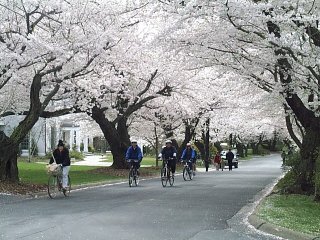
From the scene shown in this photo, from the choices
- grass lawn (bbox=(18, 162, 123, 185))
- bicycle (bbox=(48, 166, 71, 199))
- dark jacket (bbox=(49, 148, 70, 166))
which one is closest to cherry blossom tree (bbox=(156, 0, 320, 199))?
dark jacket (bbox=(49, 148, 70, 166))

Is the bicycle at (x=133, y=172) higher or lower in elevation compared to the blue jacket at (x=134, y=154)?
lower

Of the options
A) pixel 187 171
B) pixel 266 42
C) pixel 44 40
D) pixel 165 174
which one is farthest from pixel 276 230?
pixel 187 171

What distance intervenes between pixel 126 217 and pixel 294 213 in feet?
12.4

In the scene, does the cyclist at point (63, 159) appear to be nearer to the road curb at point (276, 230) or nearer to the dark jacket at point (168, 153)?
the dark jacket at point (168, 153)

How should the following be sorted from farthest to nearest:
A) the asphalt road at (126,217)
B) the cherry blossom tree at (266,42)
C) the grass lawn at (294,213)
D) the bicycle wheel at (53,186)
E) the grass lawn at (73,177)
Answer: the grass lawn at (73,177) < the bicycle wheel at (53,186) < the cherry blossom tree at (266,42) < the grass lawn at (294,213) < the asphalt road at (126,217)

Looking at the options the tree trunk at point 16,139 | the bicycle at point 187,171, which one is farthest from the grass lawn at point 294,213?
the bicycle at point 187,171

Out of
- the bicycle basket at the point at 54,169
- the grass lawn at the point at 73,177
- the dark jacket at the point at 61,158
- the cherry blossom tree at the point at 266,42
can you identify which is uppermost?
the cherry blossom tree at the point at 266,42

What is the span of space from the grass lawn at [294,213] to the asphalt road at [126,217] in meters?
0.65

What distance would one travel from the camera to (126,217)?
11.1m

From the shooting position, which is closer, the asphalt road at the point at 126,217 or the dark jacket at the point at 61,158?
the asphalt road at the point at 126,217

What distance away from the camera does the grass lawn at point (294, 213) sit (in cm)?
939

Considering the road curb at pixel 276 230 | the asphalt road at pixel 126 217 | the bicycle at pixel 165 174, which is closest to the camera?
the road curb at pixel 276 230

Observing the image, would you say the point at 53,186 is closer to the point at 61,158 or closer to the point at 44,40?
the point at 61,158

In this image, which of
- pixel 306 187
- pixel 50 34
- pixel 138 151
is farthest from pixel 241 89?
pixel 50 34
